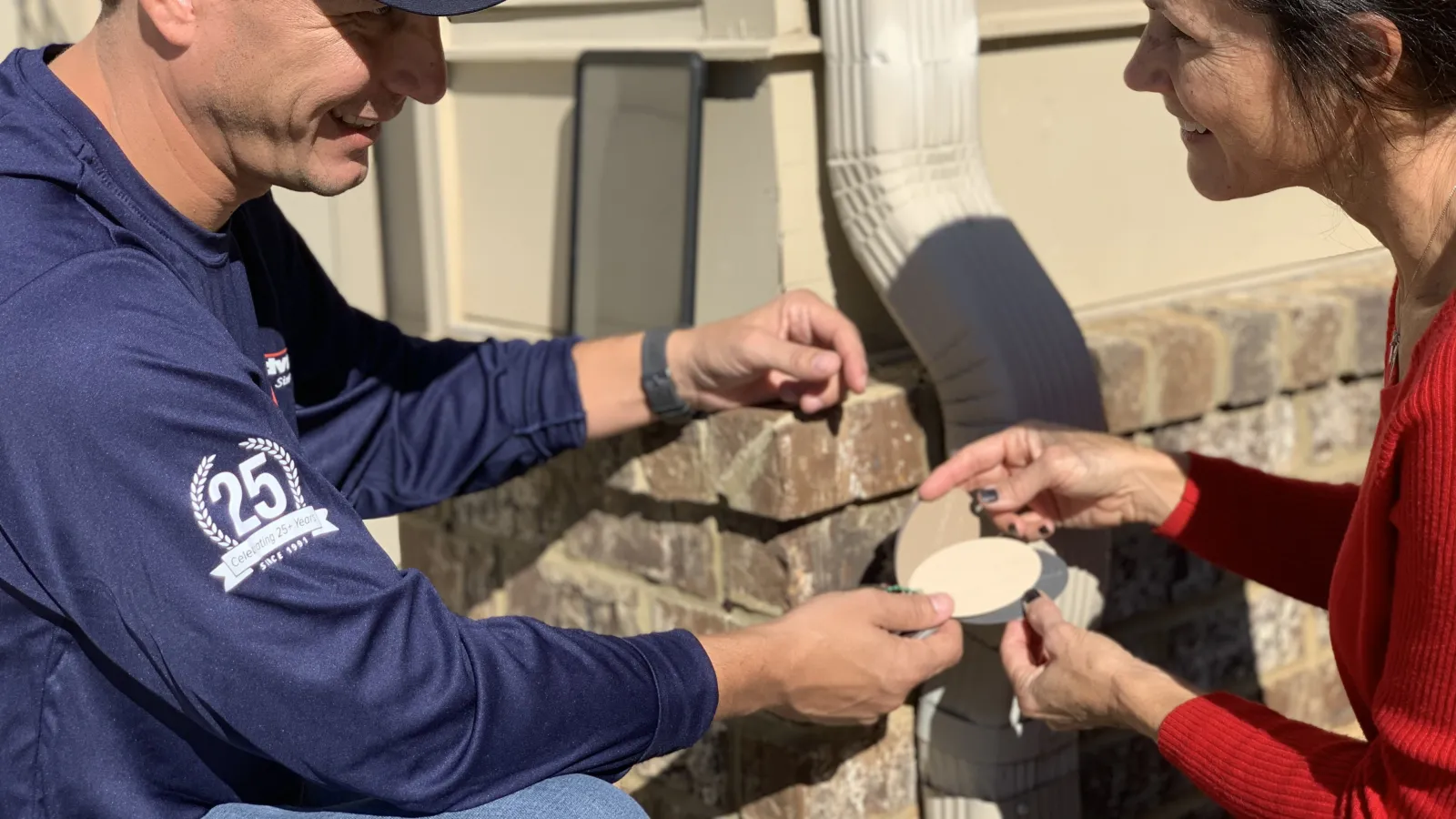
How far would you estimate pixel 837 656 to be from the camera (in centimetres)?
202

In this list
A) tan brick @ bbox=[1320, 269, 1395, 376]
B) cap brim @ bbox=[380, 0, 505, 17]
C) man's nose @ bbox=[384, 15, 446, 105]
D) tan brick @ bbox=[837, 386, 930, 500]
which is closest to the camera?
cap brim @ bbox=[380, 0, 505, 17]

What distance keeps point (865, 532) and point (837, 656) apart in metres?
0.37

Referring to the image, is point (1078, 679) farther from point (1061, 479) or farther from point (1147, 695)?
point (1061, 479)

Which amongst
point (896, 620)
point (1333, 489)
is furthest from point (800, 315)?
point (1333, 489)

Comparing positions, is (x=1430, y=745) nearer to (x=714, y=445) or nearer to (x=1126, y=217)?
(x=714, y=445)

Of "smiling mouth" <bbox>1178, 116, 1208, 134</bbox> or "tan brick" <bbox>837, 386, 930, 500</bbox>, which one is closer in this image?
"smiling mouth" <bbox>1178, 116, 1208, 134</bbox>

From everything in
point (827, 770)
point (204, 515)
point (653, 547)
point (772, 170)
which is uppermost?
point (772, 170)

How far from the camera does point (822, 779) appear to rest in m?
2.40

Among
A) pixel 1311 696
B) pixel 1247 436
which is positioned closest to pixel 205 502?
pixel 1247 436

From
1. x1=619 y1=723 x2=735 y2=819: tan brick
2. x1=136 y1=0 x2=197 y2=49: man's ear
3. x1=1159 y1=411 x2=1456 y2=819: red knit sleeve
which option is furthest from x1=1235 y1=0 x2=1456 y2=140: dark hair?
x1=619 y1=723 x2=735 y2=819: tan brick

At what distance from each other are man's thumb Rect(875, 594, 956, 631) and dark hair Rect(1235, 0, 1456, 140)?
2.67ft

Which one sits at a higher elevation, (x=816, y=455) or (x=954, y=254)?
(x=954, y=254)

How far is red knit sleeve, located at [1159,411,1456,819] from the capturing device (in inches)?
60.4

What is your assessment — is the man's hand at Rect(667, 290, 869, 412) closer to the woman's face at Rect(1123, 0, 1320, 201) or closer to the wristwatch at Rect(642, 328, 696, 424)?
the wristwatch at Rect(642, 328, 696, 424)
